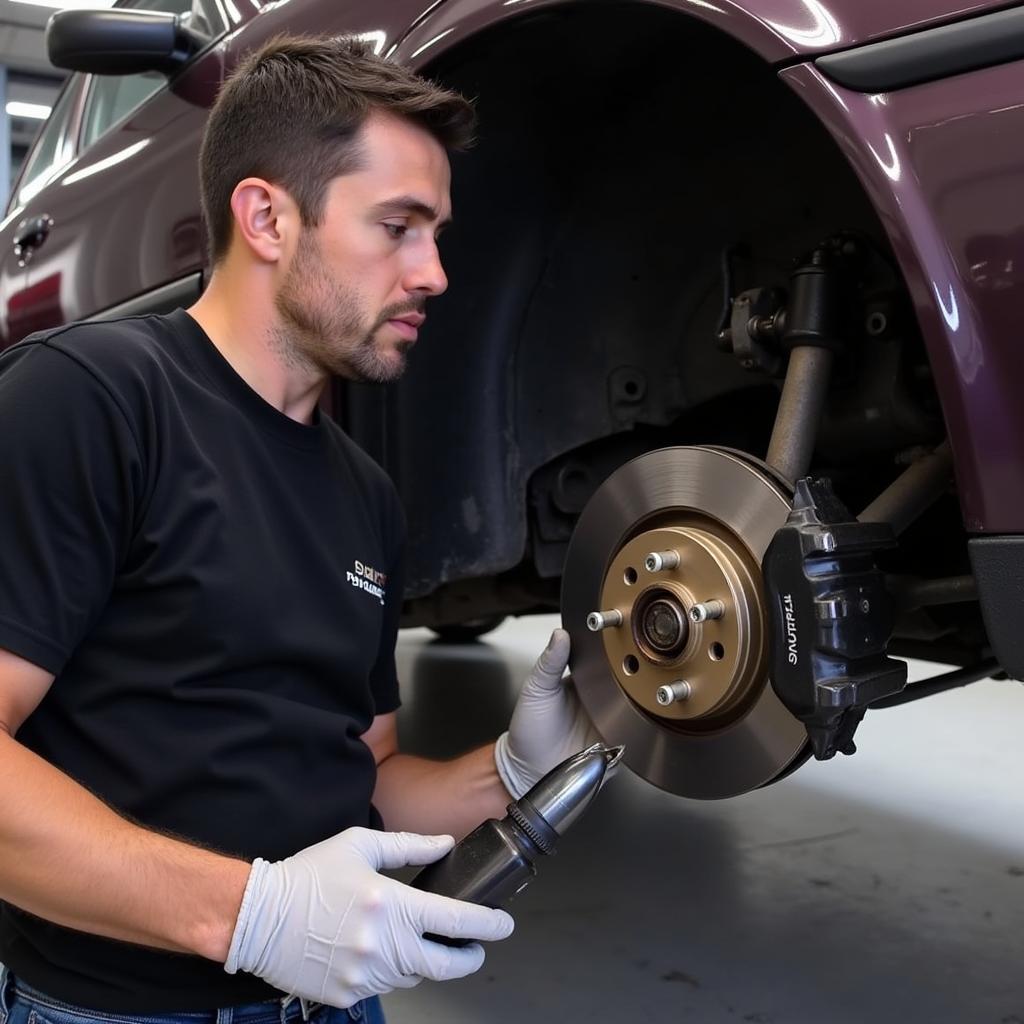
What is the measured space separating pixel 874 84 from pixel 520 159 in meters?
0.52

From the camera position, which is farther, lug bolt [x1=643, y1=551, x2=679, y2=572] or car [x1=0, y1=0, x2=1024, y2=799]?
lug bolt [x1=643, y1=551, x2=679, y2=572]

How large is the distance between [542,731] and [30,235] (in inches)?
51.5

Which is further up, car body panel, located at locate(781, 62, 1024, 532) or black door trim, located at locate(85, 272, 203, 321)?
black door trim, located at locate(85, 272, 203, 321)

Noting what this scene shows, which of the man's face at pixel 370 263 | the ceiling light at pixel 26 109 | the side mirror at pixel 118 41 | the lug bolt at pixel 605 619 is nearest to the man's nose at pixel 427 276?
the man's face at pixel 370 263

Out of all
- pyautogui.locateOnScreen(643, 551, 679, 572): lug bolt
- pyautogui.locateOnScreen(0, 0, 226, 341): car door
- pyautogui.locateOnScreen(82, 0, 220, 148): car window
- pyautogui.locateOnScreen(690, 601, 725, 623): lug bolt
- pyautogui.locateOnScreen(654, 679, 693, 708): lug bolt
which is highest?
pyautogui.locateOnScreen(82, 0, 220, 148): car window

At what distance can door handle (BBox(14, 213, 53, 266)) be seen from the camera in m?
1.71

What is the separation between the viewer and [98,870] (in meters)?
0.64

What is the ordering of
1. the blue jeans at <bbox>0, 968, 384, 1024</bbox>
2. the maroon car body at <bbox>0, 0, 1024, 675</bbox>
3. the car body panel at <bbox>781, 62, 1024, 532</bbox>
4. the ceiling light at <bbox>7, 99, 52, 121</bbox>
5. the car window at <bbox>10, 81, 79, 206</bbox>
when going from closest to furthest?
1. the car body panel at <bbox>781, 62, 1024, 532</bbox>
2. the blue jeans at <bbox>0, 968, 384, 1024</bbox>
3. the maroon car body at <bbox>0, 0, 1024, 675</bbox>
4. the car window at <bbox>10, 81, 79, 206</bbox>
5. the ceiling light at <bbox>7, 99, 52, 121</bbox>

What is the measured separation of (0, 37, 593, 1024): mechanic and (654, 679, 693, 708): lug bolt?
0.15 metres

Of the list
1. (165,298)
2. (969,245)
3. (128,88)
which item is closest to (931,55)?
(969,245)

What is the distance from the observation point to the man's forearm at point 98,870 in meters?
0.64

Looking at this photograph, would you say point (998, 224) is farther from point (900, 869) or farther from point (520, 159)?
point (900, 869)

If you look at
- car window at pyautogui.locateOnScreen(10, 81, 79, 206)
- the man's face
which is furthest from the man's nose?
car window at pyautogui.locateOnScreen(10, 81, 79, 206)

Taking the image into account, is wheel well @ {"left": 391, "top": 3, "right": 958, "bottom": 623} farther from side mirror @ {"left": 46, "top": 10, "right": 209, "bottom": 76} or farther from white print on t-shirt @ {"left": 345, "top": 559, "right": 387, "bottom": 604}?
side mirror @ {"left": 46, "top": 10, "right": 209, "bottom": 76}
